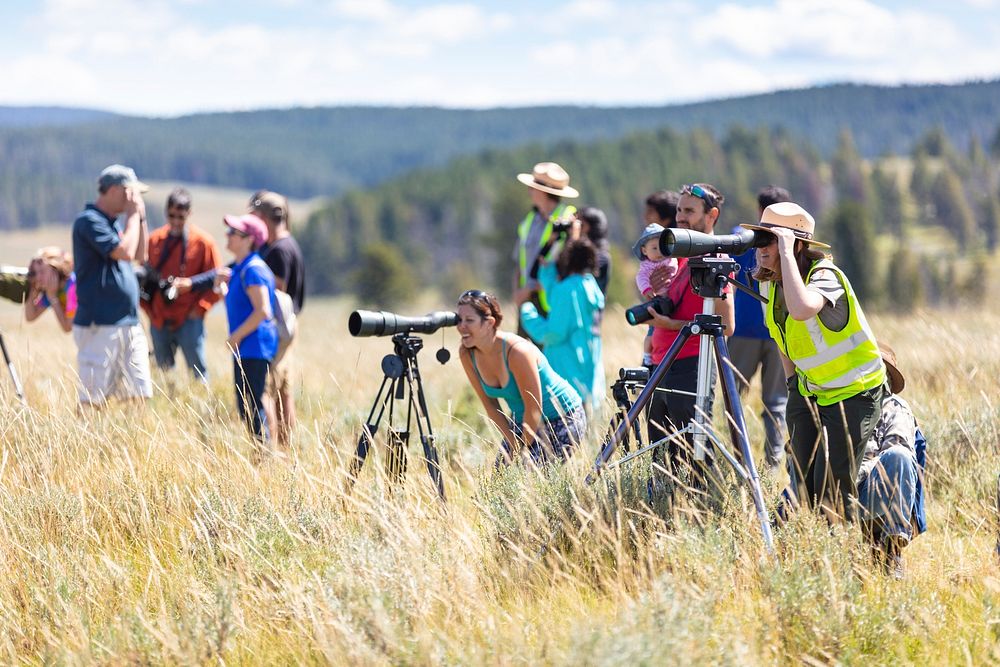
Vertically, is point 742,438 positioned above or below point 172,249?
below

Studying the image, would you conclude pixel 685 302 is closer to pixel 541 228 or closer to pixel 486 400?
pixel 486 400

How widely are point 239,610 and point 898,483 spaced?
7.95 feet

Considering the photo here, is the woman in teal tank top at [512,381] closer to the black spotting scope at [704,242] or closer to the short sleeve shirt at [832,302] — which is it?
the black spotting scope at [704,242]

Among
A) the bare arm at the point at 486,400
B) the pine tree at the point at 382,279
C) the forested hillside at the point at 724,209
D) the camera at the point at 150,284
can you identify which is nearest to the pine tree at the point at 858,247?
the forested hillside at the point at 724,209

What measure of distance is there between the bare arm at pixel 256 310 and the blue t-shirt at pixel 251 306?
0.05m

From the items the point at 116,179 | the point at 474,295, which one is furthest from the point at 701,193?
the point at 116,179

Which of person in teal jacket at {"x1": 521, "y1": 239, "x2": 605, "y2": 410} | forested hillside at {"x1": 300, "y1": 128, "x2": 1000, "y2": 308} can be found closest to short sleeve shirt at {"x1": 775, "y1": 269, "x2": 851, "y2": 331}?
person in teal jacket at {"x1": 521, "y1": 239, "x2": 605, "y2": 410}

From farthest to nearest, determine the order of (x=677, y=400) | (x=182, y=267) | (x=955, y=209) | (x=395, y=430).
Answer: (x=955, y=209), (x=182, y=267), (x=677, y=400), (x=395, y=430)

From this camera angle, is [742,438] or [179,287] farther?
[179,287]

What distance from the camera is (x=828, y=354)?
11.7ft

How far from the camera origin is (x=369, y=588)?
10.2 feet

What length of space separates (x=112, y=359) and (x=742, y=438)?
13.0ft

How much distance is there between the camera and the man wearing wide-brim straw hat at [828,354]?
3.52m

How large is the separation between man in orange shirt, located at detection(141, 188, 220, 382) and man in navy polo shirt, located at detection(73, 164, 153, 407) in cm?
129
